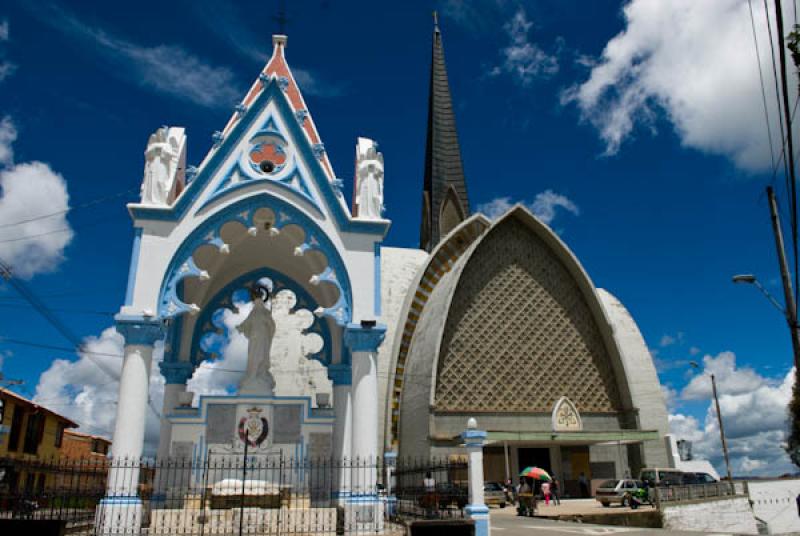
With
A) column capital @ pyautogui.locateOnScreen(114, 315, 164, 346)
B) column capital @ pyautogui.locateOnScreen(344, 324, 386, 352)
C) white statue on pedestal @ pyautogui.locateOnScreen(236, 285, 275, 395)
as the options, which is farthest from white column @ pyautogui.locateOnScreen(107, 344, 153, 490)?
column capital @ pyautogui.locateOnScreen(344, 324, 386, 352)

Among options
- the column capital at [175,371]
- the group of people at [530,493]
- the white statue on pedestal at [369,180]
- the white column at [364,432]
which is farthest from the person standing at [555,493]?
the white statue on pedestal at [369,180]

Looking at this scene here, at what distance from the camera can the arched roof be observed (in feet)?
93.2

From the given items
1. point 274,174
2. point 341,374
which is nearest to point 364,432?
point 341,374

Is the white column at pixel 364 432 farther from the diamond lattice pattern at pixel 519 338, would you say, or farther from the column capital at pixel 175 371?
the diamond lattice pattern at pixel 519 338

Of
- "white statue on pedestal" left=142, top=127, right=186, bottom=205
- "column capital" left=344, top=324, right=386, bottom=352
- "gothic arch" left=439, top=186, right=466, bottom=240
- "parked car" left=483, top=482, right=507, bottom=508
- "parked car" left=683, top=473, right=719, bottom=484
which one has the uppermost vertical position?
"gothic arch" left=439, top=186, right=466, bottom=240

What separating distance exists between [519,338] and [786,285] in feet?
57.1

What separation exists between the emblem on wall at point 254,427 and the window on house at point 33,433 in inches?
1106

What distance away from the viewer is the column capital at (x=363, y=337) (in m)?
13.2

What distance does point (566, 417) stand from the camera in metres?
29.0

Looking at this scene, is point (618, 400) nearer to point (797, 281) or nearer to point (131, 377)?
point (797, 281)

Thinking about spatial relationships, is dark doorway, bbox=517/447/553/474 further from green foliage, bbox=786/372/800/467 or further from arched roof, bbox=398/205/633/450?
green foliage, bbox=786/372/800/467

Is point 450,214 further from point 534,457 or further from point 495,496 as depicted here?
point 495,496

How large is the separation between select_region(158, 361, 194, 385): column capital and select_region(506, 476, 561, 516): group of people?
432 inches

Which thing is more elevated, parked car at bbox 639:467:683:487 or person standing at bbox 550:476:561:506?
parked car at bbox 639:467:683:487
